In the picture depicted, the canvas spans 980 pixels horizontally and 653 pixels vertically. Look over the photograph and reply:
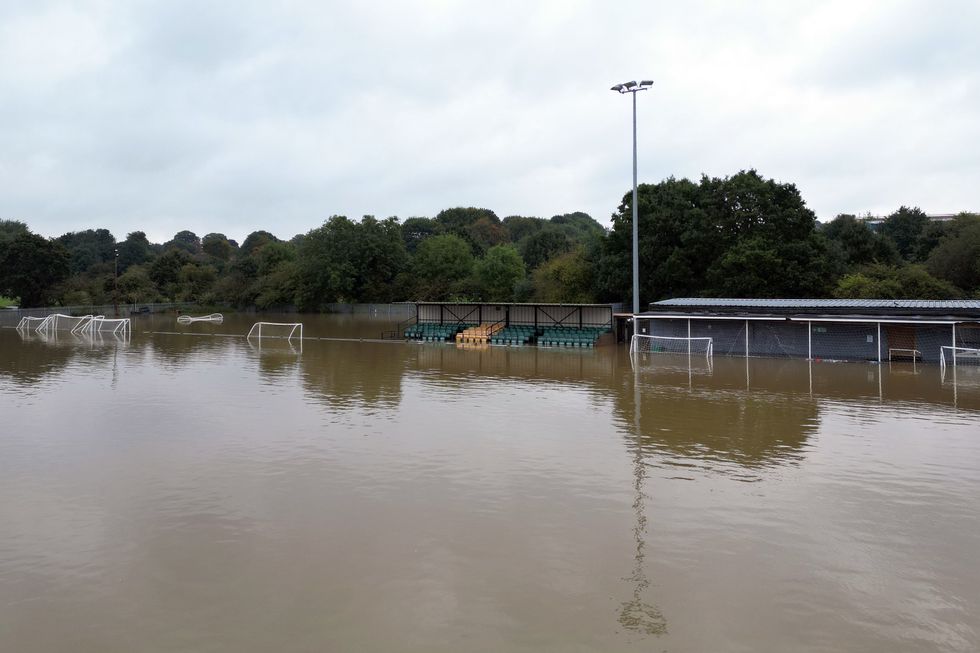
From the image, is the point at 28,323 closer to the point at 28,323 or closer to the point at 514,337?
the point at 28,323

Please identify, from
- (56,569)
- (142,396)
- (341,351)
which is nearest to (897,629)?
(56,569)

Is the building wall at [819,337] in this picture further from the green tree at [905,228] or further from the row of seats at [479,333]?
the green tree at [905,228]

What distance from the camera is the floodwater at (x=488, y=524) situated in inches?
243

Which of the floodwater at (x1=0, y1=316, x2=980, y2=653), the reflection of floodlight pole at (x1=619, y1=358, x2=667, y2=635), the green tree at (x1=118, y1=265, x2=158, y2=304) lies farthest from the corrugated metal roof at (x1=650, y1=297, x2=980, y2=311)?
the green tree at (x1=118, y1=265, x2=158, y2=304)

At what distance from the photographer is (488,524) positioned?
346 inches

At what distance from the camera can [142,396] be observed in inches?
779

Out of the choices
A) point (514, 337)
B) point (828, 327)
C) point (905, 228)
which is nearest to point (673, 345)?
point (828, 327)

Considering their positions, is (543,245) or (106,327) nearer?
(106,327)

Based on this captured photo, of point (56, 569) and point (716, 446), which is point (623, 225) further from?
point (56, 569)

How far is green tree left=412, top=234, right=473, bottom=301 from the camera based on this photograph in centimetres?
7550

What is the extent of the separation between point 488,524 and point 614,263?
128ft

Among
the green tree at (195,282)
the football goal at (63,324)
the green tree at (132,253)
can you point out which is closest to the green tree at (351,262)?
the green tree at (195,282)

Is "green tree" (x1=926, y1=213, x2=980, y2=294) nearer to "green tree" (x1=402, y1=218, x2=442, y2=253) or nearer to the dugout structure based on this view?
the dugout structure

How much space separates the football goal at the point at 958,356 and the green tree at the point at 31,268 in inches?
3328
